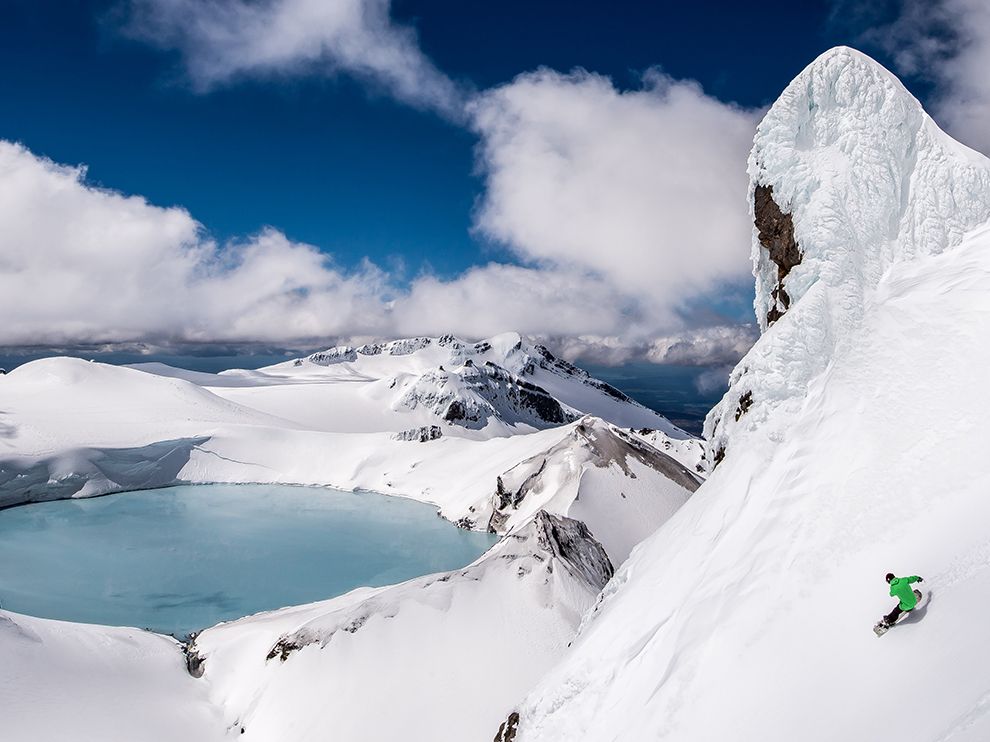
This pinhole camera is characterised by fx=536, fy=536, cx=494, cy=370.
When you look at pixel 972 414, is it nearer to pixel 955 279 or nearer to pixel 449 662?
pixel 955 279

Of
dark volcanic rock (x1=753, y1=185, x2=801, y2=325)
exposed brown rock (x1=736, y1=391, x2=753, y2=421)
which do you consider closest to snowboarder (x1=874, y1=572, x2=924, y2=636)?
exposed brown rock (x1=736, y1=391, x2=753, y2=421)

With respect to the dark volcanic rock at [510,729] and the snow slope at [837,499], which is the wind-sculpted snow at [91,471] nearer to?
the dark volcanic rock at [510,729]

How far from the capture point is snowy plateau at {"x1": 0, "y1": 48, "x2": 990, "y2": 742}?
6.25 metres

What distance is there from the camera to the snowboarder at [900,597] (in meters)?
5.72

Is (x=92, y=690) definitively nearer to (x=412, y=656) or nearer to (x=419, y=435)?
(x=412, y=656)

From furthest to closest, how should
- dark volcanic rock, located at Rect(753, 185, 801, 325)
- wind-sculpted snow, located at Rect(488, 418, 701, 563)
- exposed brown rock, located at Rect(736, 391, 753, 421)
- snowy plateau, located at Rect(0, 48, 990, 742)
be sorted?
wind-sculpted snow, located at Rect(488, 418, 701, 563)
dark volcanic rock, located at Rect(753, 185, 801, 325)
exposed brown rock, located at Rect(736, 391, 753, 421)
snowy plateau, located at Rect(0, 48, 990, 742)

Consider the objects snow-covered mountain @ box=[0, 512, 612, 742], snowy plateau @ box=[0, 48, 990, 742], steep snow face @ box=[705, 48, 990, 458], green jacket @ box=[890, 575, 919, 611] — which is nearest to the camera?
green jacket @ box=[890, 575, 919, 611]

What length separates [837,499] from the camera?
7770 millimetres

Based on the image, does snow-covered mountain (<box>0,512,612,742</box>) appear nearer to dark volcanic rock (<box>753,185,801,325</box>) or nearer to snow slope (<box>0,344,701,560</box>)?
dark volcanic rock (<box>753,185,801,325</box>)

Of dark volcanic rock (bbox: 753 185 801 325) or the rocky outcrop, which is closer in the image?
dark volcanic rock (bbox: 753 185 801 325)

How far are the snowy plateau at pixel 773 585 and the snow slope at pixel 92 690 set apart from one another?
92 mm

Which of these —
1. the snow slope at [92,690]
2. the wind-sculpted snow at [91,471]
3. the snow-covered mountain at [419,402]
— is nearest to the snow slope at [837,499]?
the snow slope at [92,690]

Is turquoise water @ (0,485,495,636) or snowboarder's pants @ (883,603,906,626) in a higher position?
snowboarder's pants @ (883,603,906,626)

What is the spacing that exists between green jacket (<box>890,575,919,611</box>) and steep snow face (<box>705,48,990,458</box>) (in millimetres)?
3928
